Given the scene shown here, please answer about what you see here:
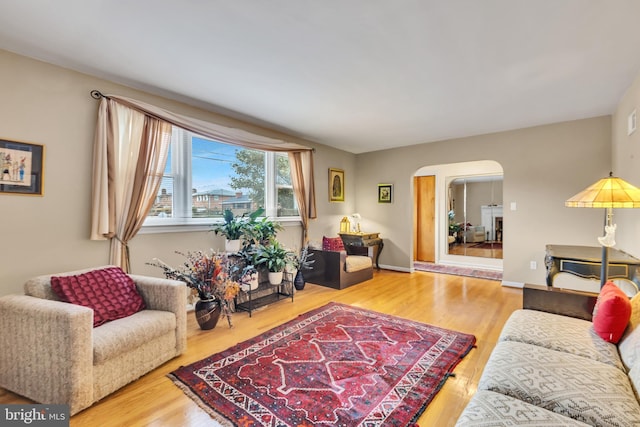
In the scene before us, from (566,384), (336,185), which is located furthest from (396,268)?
(566,384)

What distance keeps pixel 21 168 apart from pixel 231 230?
1.87 m

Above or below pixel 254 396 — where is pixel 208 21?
above

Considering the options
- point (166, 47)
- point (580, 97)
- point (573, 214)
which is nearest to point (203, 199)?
point (166, 47)

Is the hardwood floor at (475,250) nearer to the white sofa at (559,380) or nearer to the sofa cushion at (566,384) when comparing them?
the white sofa at (559,380)

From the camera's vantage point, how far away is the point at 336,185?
571cm

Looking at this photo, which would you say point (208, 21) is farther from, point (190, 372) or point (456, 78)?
point (190, 372)

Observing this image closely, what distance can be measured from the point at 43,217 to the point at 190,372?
69.4 inches

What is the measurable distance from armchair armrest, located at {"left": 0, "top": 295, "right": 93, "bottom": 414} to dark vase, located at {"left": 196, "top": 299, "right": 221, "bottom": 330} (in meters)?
1.10

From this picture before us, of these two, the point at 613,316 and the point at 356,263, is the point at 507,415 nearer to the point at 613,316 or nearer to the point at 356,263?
the point at 613,316

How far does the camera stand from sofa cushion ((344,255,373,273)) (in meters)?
4.57

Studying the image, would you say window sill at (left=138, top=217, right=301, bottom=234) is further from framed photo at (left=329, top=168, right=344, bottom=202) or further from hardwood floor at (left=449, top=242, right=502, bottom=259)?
hardwood floor at (left=449, top=242, right=502, bottom=259)

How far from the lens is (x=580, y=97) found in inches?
127

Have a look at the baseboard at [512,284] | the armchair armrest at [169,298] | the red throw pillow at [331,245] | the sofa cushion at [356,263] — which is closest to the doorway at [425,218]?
the baseboard at [512,284]

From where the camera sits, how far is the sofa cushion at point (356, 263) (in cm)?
457
